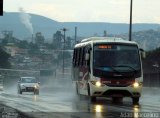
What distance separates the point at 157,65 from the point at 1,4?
43.6m

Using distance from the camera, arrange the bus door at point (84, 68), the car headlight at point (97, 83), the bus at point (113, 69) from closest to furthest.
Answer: the bus at point (113, 69)
the car headlight at point (97, 83)
the bus door at point (84, 68)

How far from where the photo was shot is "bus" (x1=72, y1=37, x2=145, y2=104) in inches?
1144

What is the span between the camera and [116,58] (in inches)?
1172

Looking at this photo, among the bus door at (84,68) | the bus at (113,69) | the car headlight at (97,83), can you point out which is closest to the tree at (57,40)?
the bus door at (84,68)

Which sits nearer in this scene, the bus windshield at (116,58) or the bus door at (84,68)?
the bus windshield at (116,58)

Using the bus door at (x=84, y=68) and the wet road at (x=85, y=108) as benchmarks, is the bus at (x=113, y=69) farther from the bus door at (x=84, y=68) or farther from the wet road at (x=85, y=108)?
the wet road at (x=85, y=108)

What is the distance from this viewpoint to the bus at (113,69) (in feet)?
95.3

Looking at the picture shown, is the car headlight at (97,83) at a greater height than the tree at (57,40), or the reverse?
the car headlight at (97,83)

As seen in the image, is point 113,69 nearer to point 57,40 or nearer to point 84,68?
point 84,68

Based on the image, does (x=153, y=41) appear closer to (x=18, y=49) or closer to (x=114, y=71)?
(x=18, y=49)

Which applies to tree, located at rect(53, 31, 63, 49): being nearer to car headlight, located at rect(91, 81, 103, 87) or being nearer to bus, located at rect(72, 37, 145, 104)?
bus, located at rect(72, 37, 145, 104)

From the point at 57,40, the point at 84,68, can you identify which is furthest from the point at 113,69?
the point at 57,40

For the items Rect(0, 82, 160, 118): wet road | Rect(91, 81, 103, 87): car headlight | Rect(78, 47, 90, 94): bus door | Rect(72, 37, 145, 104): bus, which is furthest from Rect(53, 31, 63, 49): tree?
Rect(91, 81, 103, 87): car headlight

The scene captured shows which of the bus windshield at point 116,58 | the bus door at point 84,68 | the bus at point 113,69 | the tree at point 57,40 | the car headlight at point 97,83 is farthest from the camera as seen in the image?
the tree at point 57,40
